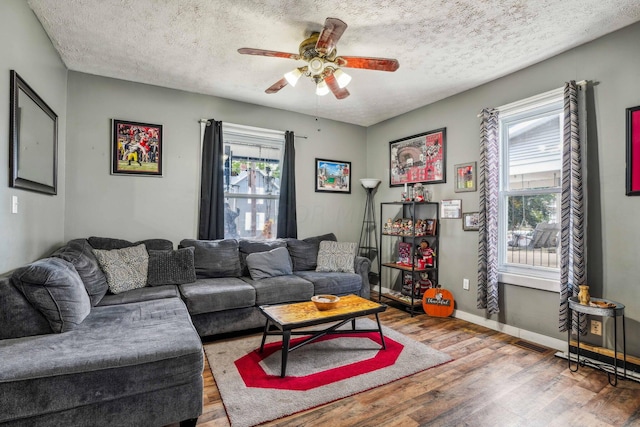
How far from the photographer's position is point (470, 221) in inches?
141

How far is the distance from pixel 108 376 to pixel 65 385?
166 mm

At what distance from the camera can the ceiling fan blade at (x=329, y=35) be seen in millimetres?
1948

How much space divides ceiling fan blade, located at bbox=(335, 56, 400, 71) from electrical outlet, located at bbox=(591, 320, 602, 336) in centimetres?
264

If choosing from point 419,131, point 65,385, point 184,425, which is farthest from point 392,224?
point 65,385

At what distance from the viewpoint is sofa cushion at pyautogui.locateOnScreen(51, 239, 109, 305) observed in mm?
2447

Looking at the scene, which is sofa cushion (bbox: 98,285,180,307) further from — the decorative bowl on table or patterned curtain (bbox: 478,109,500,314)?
patterned curtain (bbox: 478,109,500,314)

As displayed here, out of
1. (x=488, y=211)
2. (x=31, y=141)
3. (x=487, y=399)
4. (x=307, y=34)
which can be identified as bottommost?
(x=487, y=399)

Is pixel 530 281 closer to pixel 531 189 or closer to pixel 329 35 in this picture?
pixel 531 189

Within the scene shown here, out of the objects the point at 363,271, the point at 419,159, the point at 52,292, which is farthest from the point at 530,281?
the point at 52,292

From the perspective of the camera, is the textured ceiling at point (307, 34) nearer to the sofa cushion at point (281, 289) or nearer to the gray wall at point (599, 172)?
the gray wall at point (599, 172)

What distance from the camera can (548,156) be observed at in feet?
9.91

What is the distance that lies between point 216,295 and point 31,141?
1870 millimetres

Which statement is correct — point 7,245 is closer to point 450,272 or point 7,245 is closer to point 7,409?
point 7,409

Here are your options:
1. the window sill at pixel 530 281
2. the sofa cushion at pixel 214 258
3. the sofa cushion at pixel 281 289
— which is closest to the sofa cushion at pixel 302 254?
the sofa cushion at pixel 281 289
